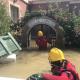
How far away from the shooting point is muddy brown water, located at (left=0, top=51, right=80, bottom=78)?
36.0ft

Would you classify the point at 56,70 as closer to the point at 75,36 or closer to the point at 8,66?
the point at 8,66

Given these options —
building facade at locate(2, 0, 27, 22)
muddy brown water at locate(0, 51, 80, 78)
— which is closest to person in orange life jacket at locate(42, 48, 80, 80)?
muddy brown water at locate(0, 51, 80, 78)

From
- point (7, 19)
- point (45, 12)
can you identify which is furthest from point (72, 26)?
point (7, 19)

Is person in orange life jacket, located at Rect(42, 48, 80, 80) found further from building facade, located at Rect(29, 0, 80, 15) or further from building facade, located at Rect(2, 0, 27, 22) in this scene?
building facade, located at Rect(29, 0, 80, 15)

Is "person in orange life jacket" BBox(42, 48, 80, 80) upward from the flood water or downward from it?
upward

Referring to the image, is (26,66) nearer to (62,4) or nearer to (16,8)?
(16,8)

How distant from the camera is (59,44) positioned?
61.4 feet

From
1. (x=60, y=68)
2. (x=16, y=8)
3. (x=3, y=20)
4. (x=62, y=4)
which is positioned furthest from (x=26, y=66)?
(x=62, y=4)

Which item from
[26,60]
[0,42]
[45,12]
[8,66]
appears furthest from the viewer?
[45,12]

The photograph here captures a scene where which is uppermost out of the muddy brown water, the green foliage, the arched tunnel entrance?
the green foliage

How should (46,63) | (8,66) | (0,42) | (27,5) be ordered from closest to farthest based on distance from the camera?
(0,42) → (8,66) → (46,63) → (27,5)

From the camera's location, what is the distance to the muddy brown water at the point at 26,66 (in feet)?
36.0

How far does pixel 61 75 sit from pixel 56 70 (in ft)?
0.66

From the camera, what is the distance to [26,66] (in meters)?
12.6
